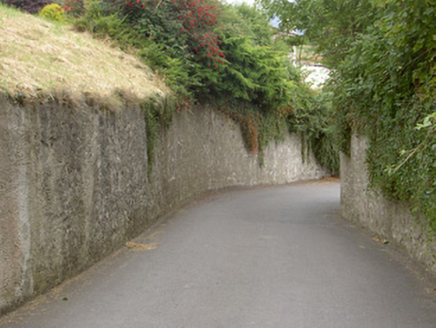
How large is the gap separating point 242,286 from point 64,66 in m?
5.03

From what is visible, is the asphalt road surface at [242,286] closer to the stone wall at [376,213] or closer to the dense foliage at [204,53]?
the stone wall at [376,213]

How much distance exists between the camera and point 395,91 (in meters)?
7.90

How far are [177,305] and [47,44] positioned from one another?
6091 mm

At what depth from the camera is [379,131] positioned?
29.3 ft

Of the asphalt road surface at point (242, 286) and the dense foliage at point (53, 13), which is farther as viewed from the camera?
the dense foliage at point (53, 13)

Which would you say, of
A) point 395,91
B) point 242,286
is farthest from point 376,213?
point 242,286

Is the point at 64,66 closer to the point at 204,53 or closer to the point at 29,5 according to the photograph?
the point at 204,53

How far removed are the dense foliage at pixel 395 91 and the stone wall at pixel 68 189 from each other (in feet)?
14.5

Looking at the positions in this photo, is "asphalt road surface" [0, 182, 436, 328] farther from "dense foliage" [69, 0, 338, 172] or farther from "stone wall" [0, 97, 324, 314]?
"dense foliage" [69, 0, 338, 172]

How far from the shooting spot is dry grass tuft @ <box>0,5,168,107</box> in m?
6.33

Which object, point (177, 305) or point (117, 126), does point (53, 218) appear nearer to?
point (177, 305)

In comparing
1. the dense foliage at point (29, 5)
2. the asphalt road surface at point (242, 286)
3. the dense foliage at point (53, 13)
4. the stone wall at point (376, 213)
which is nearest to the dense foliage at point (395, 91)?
the stone wall at point (376, 213)

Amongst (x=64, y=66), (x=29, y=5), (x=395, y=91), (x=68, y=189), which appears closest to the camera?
(x=68, y=189)

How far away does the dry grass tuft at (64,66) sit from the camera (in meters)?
6.33
